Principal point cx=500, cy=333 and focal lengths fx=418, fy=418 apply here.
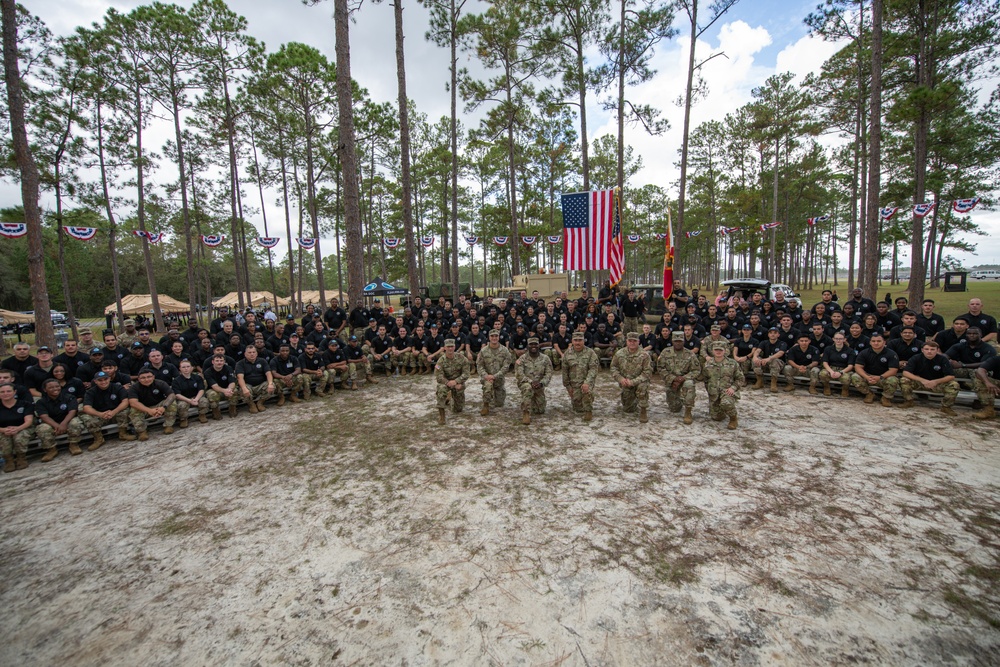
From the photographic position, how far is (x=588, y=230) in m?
11.0

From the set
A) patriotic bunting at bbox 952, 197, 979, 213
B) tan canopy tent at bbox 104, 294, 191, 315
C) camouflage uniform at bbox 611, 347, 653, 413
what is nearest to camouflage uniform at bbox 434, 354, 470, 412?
camouflage uniform at bbox 611, 347, 653, 413

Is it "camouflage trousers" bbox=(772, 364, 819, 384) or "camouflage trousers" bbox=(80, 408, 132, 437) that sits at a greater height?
"camouflage trousers" bbox=(772, 364, 819, 384)

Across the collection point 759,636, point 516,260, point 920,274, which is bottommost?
point 759,636

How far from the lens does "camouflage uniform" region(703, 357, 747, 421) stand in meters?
5.97

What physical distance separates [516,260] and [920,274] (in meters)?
15.6

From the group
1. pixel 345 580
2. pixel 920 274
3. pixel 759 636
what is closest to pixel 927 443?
pixel 759 636

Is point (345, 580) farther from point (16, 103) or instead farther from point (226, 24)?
point (226, 24)

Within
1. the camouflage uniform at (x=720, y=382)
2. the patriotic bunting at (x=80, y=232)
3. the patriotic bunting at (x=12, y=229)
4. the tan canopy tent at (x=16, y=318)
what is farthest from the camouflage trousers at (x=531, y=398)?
the tan canopy tent at (x=16, y=318)

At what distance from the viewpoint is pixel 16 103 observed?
9141 mm

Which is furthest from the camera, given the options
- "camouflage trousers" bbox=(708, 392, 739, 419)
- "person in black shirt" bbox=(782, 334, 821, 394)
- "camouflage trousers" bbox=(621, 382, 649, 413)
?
"person in black shirt" bbox=(782, 334, 821, 394)

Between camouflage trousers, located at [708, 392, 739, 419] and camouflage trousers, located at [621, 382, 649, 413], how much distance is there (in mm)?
891

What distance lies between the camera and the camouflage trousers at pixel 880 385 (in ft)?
21.0

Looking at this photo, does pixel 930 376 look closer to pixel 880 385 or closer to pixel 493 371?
pixel 880 385

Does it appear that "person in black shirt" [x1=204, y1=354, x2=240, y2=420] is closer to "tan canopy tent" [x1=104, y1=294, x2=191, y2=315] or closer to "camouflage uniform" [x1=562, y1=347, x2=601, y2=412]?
"camouflage uniform" [x1=562, y1=347, x2=601, y2=412]
